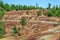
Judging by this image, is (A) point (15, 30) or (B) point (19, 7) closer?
(A) point (15, 30)

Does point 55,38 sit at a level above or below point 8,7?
above

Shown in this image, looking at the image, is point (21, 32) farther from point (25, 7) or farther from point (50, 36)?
point (25, 7)

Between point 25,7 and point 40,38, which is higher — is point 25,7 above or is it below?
below

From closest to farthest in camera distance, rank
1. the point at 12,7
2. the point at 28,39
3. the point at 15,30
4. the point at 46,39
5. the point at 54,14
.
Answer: the point at 46,39 < the point at 28,39 < the point at 15,30 < the point at 54,14 < the point at 12,7

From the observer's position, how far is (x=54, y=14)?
37.6 meters

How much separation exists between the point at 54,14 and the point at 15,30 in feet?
75.9

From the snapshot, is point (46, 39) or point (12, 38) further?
point (12, 38)

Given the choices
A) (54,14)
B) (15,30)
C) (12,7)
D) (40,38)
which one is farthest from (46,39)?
(12,7)

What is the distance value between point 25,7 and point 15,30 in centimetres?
4099

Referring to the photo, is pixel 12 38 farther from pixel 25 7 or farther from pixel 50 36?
pixel 25 7

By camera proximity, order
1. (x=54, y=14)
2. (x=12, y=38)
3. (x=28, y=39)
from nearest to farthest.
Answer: (x=28, y=39) → (x=12, y=38) → (x=54, y=14)

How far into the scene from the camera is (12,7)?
187ft

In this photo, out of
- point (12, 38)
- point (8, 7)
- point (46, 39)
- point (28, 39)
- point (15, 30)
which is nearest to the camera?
point (46, 39)

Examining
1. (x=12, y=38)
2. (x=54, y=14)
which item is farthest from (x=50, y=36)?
(x=54, y=14)
